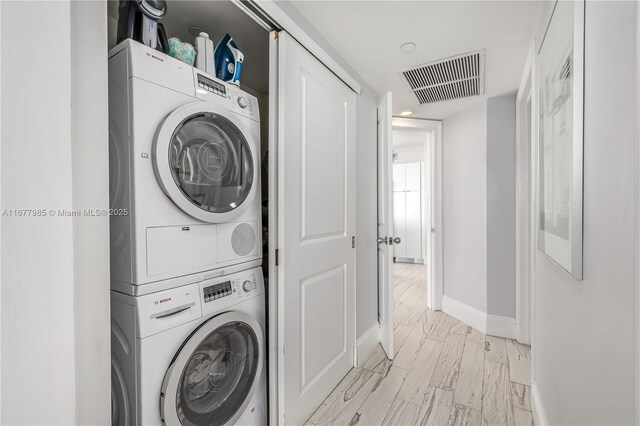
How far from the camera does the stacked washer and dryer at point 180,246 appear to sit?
0.97m

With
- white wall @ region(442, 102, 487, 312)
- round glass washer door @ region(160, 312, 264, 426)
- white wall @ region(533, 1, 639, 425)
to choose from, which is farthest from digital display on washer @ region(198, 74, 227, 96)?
white wall @ region(442, 102, 487, 312)

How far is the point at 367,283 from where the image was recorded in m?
2.42

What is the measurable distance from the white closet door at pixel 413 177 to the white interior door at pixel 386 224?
356 cm

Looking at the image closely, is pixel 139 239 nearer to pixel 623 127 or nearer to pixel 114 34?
pixel 114 34

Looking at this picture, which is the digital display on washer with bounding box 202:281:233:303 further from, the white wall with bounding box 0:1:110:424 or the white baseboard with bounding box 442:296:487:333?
the white baseboard with bounding box 442:296:487:333

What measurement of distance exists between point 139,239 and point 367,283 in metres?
1.86

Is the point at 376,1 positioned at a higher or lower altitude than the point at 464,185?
higher

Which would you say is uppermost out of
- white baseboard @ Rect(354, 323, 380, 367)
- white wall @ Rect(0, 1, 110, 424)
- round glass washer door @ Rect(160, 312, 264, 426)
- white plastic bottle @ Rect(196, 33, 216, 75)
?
white plastic bottle @ Rect(196, 33, 216, 75)

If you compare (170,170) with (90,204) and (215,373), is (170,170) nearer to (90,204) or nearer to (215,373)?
(90,204)

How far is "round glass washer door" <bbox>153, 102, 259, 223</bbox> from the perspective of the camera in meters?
1.03

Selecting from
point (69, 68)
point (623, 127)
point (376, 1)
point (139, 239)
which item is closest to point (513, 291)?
point (623, 127)

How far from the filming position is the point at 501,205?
104 inches

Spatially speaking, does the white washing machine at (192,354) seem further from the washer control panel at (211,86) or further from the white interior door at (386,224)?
the white interior door at (386,224)

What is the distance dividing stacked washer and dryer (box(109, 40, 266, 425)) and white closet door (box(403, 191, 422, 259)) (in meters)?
4.99
